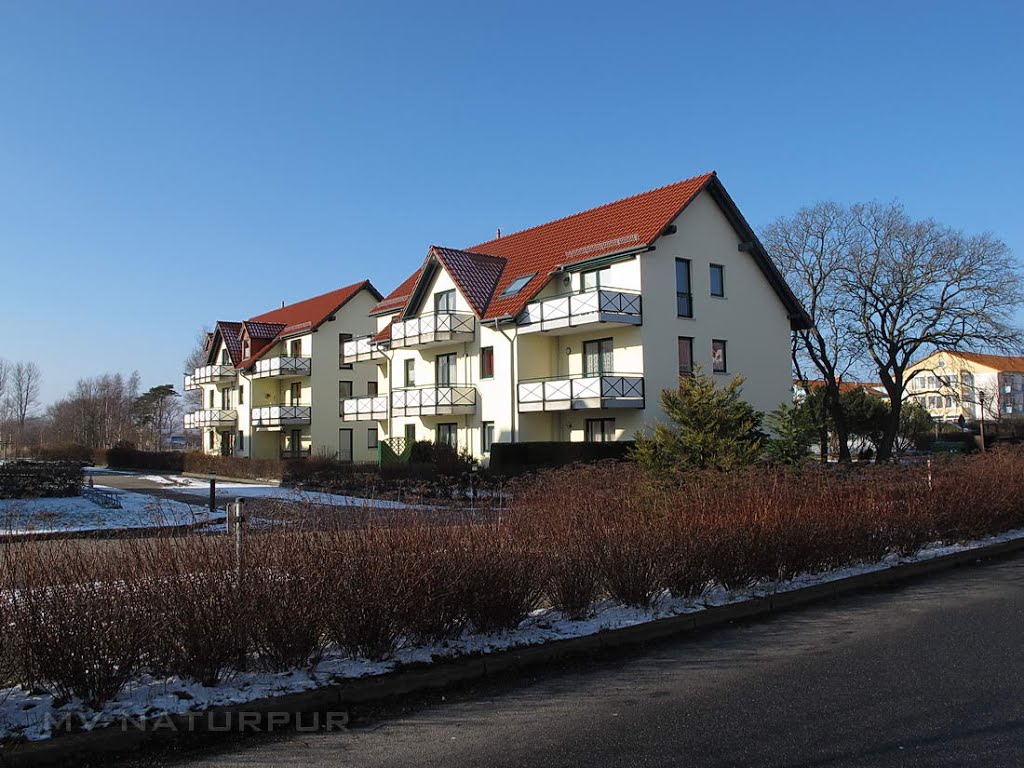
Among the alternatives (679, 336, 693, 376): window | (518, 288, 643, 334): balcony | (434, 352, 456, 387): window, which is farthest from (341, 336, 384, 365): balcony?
(679, 336, 693, 376): window

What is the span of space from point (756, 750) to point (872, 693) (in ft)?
5.22

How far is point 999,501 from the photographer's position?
553 inches

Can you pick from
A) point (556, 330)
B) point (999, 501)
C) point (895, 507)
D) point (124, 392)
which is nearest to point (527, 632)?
point (895, 507)

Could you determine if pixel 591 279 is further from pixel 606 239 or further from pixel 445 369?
pixel 445 369

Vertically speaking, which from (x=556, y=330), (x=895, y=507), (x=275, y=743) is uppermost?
(x=556, y=330)

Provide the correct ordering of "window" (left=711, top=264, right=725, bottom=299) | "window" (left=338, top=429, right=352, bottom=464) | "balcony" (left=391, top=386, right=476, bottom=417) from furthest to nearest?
"window" (left=338, top=429, right=352, bottom=464)
"balcony" (left=391, top=386, right=476, bottom=417)
"window" (left=711, top=264, right=725, bottom=299)

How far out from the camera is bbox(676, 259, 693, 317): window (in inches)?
1214

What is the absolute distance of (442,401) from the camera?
34469 mm

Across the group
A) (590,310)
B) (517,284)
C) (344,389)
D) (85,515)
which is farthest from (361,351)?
(85,515)

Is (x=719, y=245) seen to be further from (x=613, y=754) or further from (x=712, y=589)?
(x=613, y=754)

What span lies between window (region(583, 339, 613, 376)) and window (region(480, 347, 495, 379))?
161 inches

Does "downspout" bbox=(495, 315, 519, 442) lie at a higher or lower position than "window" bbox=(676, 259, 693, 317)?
lower

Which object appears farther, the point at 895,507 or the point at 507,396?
the point at 507,396

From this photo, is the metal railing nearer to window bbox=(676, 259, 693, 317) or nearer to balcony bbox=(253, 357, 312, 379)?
balcony bbox=(253, 357, 312, 379)
